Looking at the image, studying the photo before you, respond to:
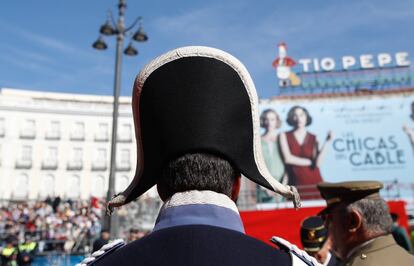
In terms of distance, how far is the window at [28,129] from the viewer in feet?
180

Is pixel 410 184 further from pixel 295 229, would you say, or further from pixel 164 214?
pixel 164 214

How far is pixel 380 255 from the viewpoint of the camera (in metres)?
2.54

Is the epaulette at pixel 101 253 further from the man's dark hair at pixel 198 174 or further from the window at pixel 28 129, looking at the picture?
the window at pixel 28 129

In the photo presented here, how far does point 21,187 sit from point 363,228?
2290 inches

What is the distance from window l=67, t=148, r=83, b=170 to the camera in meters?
57.1

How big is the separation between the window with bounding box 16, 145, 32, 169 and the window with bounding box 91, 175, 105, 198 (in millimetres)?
8283

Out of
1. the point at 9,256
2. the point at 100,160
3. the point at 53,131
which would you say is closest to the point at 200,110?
the point at 9,256

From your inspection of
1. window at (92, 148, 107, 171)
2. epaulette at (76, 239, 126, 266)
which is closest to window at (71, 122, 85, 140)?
window at (92, 148, 107, 171)

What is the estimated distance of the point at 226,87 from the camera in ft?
4.05

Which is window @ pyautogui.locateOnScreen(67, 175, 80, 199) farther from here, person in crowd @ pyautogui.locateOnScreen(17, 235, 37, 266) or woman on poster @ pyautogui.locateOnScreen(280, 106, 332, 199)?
person in crowd @ pyautogui.locateOnScreen(17, 235, 37, 266)

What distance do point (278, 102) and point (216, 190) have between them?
4177 centimetres

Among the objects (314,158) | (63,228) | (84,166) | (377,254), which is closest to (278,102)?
(314,158)

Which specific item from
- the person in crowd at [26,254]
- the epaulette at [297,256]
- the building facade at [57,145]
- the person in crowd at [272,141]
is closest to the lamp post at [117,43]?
the person in crowd at [26,254]

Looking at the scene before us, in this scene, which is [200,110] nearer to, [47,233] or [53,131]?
[47,233]
